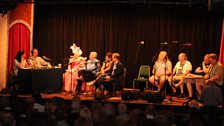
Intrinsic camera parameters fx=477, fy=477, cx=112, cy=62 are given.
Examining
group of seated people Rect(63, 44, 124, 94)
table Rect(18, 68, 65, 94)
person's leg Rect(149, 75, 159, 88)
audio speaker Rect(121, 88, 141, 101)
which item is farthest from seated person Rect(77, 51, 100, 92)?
person's leg Rect(149, 75, 159, 88)

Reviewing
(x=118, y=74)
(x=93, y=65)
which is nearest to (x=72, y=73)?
(x=93, y=65)

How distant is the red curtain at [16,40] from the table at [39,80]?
1.73 m

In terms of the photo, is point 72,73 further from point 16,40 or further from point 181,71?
point 181,71

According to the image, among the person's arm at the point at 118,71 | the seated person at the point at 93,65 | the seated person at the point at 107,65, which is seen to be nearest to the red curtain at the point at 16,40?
the seated person at the point at 93,65

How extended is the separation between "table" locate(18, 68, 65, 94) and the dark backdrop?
1991 mm

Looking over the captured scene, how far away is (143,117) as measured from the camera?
611cm

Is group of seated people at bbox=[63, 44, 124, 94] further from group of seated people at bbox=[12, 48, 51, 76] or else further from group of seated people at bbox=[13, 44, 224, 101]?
group of seated people at bbox=[12, 48, 51, 76]

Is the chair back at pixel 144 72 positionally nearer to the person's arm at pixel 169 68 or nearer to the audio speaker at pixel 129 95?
the person's arm at pixel 169 68

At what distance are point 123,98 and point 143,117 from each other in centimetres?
508

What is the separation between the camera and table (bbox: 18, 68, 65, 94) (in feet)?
40.1

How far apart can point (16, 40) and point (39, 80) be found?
2.07m

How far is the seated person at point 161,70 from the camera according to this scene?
12.2m

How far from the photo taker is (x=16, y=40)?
13883 mm

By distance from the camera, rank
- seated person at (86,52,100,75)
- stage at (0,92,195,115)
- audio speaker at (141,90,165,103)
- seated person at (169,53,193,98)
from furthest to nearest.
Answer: seated person at (86,52,100,75) → seated person at (169,53,193,98) → audio speaker at (141,90,165,103) → stage at (0,92,195,115)
